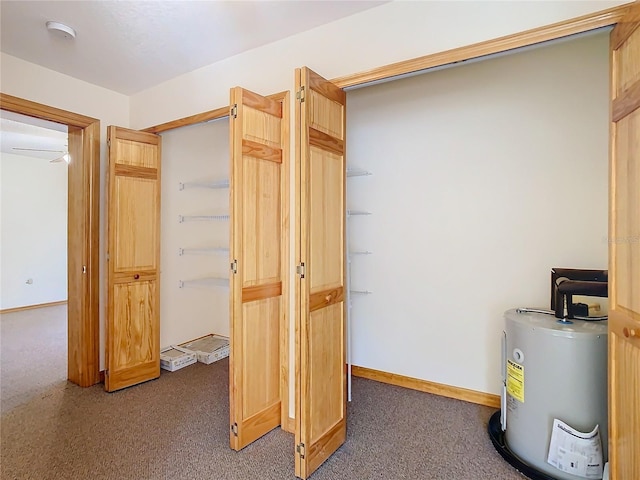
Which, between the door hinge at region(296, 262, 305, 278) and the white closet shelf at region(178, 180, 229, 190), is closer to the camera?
the door hinge at region(296, 262, 305, 278)

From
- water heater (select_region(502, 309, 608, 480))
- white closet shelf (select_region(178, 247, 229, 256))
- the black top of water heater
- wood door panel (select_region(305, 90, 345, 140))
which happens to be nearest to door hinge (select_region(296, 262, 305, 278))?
wood door panel (select_region(305, 90, 345, 140))

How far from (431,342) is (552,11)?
7.66 feet

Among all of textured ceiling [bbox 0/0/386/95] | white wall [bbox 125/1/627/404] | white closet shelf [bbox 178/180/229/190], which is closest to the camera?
white wall [bbox 125/1/627/404]

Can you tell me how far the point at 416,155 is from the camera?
298cm

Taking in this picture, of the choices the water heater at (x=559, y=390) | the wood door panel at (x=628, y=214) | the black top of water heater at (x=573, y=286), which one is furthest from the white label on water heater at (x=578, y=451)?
the wood door panel at (x=628, y=214)

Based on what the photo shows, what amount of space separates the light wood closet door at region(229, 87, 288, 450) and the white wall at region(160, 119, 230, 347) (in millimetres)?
1706

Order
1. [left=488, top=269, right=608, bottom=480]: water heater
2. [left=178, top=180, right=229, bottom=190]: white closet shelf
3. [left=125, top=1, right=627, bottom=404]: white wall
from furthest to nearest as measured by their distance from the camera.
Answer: [left=178, top=180, right=229, bottom=190]: white closet shelf
[left=488, top=269, right=608, bottom=480]: water heater
[left=125, top=1, right=627, bottom=404]: white wall

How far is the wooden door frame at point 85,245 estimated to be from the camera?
3025 millimetres

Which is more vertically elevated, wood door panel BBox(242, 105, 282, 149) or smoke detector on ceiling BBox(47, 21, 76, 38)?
smoke detector on ceiling BBox(47, 21, 76, 38)

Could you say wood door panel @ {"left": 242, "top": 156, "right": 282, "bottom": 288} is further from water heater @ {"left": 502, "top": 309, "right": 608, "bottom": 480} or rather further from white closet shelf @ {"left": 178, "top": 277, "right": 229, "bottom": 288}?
white closet shelf @ {"left": 178, "top": 277, "right": 229, "bottom": 288}

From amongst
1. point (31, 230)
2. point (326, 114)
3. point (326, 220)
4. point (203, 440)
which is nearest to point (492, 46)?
point (326, 114)

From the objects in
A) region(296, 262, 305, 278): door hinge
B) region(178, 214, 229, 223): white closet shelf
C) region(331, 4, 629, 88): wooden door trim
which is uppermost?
region(331, 4, 629, 88): wooden door trim

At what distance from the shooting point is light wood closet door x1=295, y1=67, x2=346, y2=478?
71.5 inches

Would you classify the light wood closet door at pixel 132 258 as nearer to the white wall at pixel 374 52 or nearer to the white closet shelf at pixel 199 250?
the white wall at pixel 374 52
